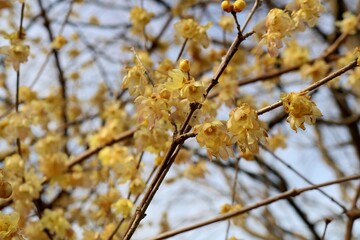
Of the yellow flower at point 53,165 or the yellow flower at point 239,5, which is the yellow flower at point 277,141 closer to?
the yellow flower at point 53,165

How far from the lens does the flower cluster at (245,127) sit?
4.13 ft

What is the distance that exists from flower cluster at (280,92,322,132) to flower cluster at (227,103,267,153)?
3.4 inches

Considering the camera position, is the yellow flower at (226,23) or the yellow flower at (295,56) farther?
the yellow flower at (295,56)

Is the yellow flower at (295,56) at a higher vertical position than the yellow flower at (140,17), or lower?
higher

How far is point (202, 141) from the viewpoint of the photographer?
4.24 ft

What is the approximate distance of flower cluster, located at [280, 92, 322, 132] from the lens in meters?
1.28

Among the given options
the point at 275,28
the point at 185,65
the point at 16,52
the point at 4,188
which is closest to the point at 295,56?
the point at 275,28

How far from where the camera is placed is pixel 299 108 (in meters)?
1.28

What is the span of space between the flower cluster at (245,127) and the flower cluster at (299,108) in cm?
9

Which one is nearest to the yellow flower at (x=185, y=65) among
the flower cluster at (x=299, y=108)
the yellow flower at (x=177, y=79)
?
the yellow flower at (x=177, y=79)

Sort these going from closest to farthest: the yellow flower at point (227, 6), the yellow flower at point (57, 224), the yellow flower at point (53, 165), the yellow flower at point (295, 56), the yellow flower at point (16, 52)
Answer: the yellow flower at point (227, 6) < the yellow flower at point (16, 52) < the yellow flower at point (57, 224) < the yellow flower at point (53, 165) < the yellow flower at point (295, 56)

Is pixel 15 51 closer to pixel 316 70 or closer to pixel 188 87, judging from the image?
pixel 188 87

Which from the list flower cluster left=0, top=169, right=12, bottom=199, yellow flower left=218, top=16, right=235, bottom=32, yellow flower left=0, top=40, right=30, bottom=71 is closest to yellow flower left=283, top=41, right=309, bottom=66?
yellow flower left=218, top=16, right=235, bottom=32

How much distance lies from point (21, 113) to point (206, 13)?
2.71 meters
